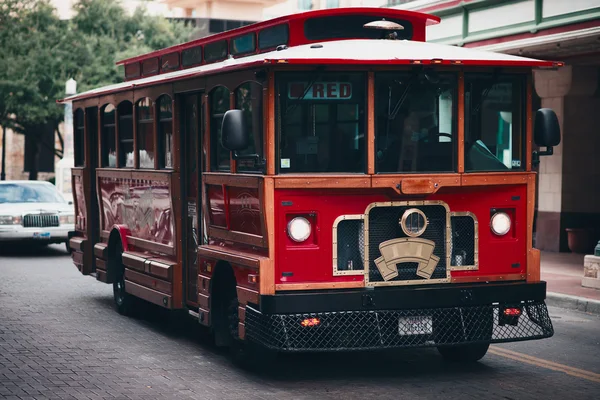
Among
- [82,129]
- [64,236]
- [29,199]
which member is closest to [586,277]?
[82,129]

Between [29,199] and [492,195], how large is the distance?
1460cm

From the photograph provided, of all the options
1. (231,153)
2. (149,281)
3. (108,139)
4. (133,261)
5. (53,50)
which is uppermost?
(53,50)

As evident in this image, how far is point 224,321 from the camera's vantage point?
9.70 metres

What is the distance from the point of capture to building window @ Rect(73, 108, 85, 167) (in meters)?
14.6

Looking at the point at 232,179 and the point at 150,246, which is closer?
the point at 232,179

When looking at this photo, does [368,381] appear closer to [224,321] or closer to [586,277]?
[224,321]

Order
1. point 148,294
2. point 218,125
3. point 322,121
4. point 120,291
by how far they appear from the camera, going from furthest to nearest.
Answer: point 120,291 < point 148,294 < point 218,125 < point 322,121

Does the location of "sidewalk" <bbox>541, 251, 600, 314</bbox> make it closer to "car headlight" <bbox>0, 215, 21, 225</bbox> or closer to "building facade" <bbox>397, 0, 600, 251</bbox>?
"building facade" <bbox>397, 0, 600, 251</bbox>

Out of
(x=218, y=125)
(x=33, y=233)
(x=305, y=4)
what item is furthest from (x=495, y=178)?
(x=305, y=4)

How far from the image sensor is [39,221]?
20641 millimetres

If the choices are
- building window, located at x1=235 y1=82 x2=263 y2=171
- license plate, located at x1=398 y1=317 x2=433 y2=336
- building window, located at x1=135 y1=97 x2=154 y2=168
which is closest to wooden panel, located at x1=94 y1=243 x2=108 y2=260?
building window, located at x1=135 y1=97 x2=154 y2=168

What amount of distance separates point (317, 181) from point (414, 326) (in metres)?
1.44

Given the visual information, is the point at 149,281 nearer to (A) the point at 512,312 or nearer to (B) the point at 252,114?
(B) the point at 252,114

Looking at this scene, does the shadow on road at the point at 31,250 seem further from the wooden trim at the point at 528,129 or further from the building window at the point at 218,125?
the wooden trim at the point at 528,129
